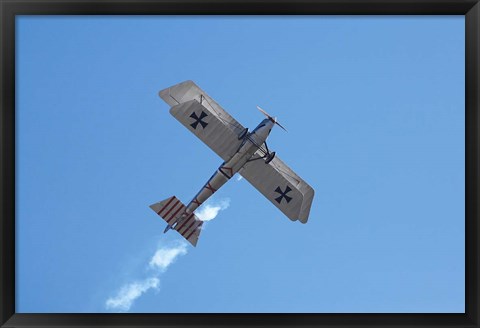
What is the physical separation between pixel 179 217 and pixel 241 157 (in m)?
4.84

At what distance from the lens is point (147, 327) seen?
7.03 metres

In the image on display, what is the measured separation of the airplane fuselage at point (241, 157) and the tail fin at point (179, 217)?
1.77m

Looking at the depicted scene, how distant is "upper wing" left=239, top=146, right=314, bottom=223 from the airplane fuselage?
43 cm

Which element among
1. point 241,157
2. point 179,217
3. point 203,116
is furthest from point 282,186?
point 179,217

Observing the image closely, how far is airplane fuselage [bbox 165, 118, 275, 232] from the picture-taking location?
→ 2217 centimetres

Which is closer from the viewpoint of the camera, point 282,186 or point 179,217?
point 282,186

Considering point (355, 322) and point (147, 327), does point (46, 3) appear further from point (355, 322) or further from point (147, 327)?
point (355, 322)

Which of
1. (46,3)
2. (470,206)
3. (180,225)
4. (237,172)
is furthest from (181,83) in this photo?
(470,206)

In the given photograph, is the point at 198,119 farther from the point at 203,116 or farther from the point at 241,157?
the point at 241,157

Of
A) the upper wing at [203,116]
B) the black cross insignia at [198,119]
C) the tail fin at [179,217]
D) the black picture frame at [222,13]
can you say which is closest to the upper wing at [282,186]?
the upper wing at [203,116]

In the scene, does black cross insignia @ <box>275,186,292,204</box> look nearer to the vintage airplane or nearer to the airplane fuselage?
the vintage airplane

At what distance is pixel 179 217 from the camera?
2528 cm

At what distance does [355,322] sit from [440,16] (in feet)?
14.3

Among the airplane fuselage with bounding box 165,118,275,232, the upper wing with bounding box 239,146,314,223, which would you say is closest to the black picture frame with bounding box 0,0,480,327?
the airplane fuselage with bounding box 165,118,275,232
